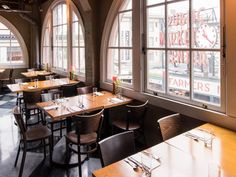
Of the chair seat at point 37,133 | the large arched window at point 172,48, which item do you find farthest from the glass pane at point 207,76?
the chair seat at point 37,133

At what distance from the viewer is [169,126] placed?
94.1 inches

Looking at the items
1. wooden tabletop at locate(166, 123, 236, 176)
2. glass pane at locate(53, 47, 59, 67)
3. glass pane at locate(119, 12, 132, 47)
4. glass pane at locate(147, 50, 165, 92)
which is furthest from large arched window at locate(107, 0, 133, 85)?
glass pane at locate(53, 47, 59, 67)

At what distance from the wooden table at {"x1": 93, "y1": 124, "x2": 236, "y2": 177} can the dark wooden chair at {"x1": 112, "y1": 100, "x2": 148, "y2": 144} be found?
3.50ft

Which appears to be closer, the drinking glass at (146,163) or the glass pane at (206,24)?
the drinking glass at (146,163)

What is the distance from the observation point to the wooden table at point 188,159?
1508 millimetres

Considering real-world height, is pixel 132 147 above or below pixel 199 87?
below

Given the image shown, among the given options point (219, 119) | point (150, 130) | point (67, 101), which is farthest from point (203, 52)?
point (67, 101)

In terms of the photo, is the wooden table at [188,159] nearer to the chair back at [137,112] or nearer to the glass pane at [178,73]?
the glass pane at [178,73]

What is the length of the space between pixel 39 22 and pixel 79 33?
310 cm

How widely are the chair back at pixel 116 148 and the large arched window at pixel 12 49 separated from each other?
7776 mm

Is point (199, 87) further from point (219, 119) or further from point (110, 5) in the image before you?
point (110, 5)

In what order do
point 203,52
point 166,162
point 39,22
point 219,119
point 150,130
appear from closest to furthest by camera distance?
point 166,162 → point 219,119 → point 203,52 → point 150,130 → point 39,22

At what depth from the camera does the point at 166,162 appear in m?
1.65

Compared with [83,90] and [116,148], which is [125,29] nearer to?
[83,90]
